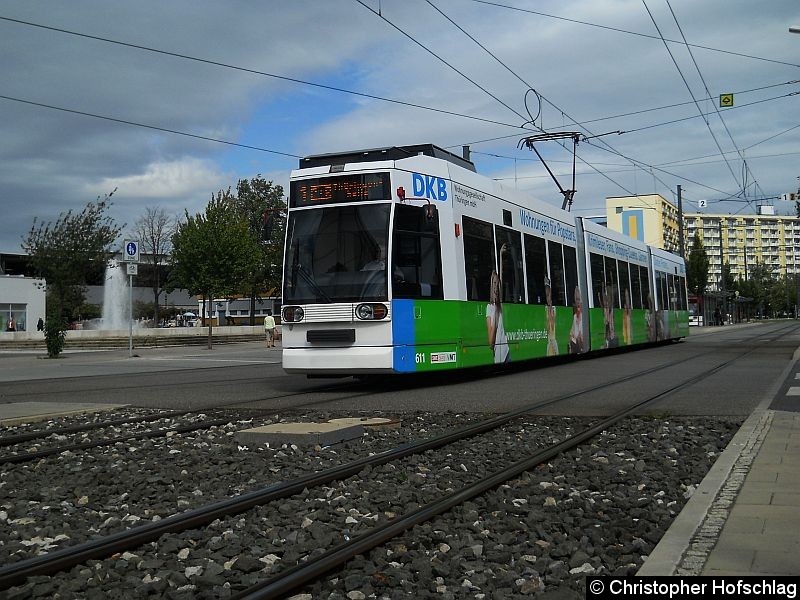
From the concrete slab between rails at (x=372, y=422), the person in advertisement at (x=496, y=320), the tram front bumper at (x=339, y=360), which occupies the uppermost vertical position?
the person in advertisement at (x=496, y=320)

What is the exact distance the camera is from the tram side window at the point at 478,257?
48.0 feet

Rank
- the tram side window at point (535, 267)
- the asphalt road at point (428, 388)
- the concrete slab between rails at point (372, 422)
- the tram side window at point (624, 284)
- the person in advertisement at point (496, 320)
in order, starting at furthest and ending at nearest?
the tram side window at point (624, 284), the tram side window at point (535, 267), the person in advertisement at point (496, 320), the asphalt road at point (428, 388), the concrete slab between rails at point (372, 422)

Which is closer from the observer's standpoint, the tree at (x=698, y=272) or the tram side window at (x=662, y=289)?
the tram side window at (x=662, y=289)

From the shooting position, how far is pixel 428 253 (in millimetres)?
13586

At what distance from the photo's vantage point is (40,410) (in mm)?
11438

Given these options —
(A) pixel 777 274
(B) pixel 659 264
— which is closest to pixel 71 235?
(B) pixel 659 264

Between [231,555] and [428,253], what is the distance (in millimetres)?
9314

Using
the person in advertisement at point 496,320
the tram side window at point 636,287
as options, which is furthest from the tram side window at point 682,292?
the person in advertisement at point 496,320

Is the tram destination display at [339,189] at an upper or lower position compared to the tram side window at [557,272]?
upper

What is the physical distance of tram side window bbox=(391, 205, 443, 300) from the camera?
43.0 ft

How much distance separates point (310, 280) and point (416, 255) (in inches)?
65.2

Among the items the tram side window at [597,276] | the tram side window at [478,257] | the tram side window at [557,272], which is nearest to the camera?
the tram side window at [478,257]

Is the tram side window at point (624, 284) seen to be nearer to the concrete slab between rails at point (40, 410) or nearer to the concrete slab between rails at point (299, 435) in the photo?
the concrete slab between rails at point (40, 410)

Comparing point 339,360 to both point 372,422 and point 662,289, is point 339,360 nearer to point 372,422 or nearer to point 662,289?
point 372,422
